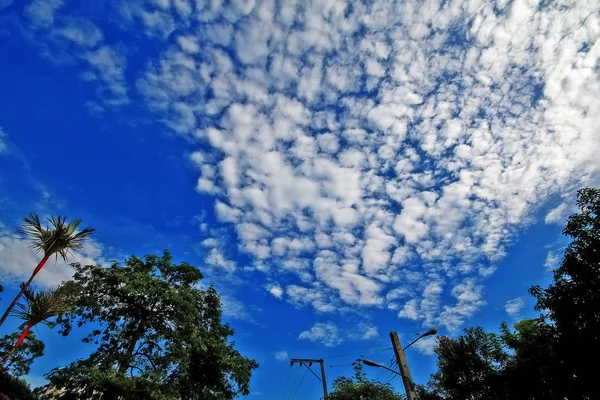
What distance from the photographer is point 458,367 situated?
69.6ft

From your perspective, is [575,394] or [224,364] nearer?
[575,394]

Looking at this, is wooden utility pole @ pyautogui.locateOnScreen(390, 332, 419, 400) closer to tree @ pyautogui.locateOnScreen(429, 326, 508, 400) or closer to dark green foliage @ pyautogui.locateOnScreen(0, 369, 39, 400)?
tree @ pyautogui.locateOnScreen(429, 326, 508, 400)

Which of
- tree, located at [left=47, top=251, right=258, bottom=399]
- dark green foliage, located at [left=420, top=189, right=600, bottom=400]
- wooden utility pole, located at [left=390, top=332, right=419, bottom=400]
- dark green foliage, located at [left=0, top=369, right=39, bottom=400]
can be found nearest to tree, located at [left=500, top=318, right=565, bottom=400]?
dark green foliage, located at [left=420, top=189, right=600, bottom=400]

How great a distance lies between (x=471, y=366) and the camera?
68.2 feet

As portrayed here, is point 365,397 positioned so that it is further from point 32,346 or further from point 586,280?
point 32,346

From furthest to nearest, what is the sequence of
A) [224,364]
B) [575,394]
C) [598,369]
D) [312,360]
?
[312,360], [224,364], [575,394], [598,369]

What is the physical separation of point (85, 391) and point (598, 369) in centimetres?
2302

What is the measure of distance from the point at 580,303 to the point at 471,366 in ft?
33.0

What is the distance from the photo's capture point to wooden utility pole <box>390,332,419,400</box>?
12305 mm

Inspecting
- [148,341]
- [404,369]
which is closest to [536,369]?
[404,369]

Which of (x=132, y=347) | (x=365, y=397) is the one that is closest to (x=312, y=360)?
(x=365, y=397)

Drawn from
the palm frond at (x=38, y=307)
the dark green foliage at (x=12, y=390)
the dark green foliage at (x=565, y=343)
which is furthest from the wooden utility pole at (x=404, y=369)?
the dark green foliage at (x=12, y=390)

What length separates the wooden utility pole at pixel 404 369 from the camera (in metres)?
12.3

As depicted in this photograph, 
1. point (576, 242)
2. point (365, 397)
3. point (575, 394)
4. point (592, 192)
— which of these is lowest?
point (575, 394)
